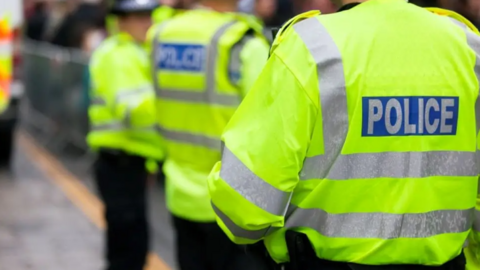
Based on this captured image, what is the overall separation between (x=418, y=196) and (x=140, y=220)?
9.18ft

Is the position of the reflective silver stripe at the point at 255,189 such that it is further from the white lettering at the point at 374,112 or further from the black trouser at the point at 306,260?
the white lettering at the point at 374,112

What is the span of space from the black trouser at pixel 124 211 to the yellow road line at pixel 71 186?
137 cm

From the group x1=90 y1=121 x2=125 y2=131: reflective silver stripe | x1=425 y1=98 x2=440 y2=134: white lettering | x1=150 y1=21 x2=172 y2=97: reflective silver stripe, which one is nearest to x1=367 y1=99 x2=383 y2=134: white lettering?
x1=425 y1=98 x2=440 y2=134: white lettering

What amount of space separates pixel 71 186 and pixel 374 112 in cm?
763

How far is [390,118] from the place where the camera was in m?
2.58

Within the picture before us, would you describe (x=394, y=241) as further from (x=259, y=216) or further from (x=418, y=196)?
(x=259, y=216)

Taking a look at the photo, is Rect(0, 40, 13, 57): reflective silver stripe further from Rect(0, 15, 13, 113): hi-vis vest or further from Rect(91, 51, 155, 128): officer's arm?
Rect(91, 51, 155, 128): officer's arm

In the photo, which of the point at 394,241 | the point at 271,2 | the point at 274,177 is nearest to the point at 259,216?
the point at 274,177

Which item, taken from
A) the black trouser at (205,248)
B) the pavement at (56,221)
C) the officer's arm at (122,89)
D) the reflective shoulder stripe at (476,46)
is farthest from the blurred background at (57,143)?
the reflective shoulder stripe at (476,46)

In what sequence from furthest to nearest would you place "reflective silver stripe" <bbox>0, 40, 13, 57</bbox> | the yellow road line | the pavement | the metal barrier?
1. the metal barrier
2. "reflective silver stripe" <bbox>0, 40, 13, 57</bbox>
3. the yellow road line
4. the pavement

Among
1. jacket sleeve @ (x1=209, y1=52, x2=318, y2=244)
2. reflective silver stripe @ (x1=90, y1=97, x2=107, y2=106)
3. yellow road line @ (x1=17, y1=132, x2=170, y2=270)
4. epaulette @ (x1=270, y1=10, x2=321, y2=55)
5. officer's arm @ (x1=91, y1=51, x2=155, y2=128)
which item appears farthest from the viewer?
yellow road line @ (x1=17, y1=132, x2=170, y2=270)

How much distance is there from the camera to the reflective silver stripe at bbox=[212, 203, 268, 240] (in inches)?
104

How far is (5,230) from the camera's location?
7.75 metres

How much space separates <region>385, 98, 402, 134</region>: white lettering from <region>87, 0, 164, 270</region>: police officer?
2602mm
